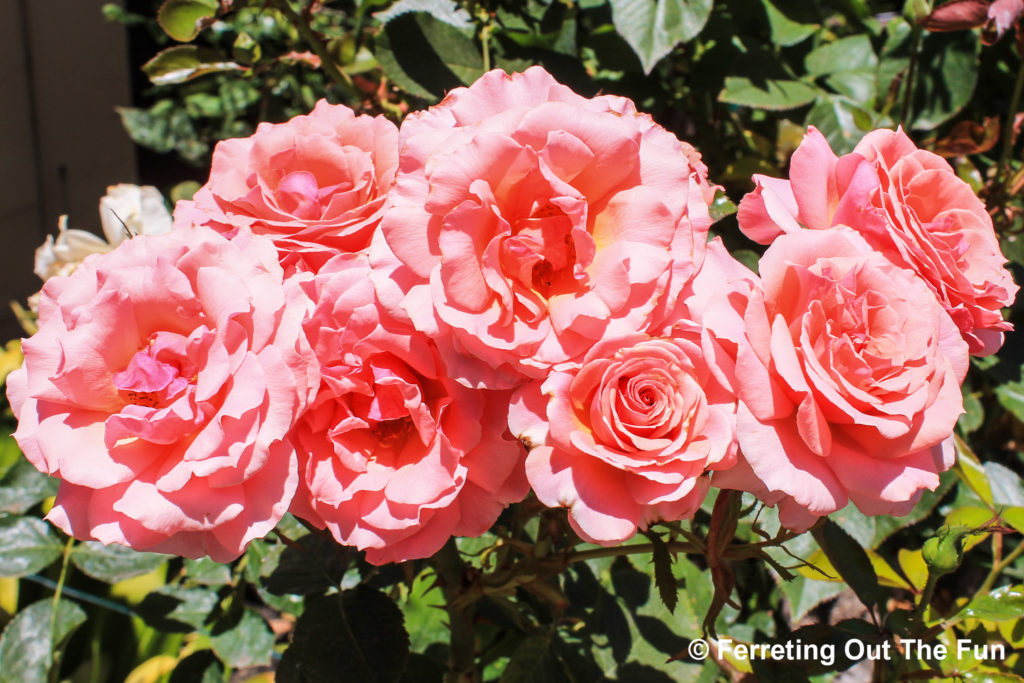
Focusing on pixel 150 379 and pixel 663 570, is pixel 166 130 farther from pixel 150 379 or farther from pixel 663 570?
pixel 663 570

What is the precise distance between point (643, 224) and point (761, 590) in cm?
110

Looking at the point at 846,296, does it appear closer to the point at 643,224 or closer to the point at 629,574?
the point at 643,224

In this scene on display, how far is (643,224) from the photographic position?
0.53 metres

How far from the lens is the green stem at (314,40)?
3.16 feet

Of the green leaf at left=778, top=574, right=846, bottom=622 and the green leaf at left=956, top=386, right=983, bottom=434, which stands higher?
the green leaf at left=956, top=386, right=983, bottom=434

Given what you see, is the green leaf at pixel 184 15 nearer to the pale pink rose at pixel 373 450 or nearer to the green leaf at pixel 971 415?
the pale pink rose at pixel 373 450

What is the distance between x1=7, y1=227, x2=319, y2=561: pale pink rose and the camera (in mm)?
515

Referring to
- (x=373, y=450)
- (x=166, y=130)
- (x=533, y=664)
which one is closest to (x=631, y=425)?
(x=373, y=450)

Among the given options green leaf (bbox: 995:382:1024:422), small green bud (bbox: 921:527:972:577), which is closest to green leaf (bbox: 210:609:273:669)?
small green bud (bbox: 921:527:972:577)

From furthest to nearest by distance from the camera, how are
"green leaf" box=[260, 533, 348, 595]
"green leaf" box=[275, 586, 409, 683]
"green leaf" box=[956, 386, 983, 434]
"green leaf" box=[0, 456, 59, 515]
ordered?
"green leaf" box=[956, 386, 983, 434] → "green leaf" box=[0, 456, 59, 515] → "green leaf" box=[260, 533, 348, 595] → "green leaf" box=[275, 586, 409, 683]

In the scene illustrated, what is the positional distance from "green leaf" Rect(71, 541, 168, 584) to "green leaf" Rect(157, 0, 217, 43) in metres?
0.67

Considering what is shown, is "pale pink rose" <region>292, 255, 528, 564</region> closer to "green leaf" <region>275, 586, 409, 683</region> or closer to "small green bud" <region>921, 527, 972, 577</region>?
"green leaf" <region>275, 586, 409, 683</region>

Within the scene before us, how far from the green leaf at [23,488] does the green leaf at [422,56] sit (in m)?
0.72

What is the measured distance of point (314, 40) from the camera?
107 cm
